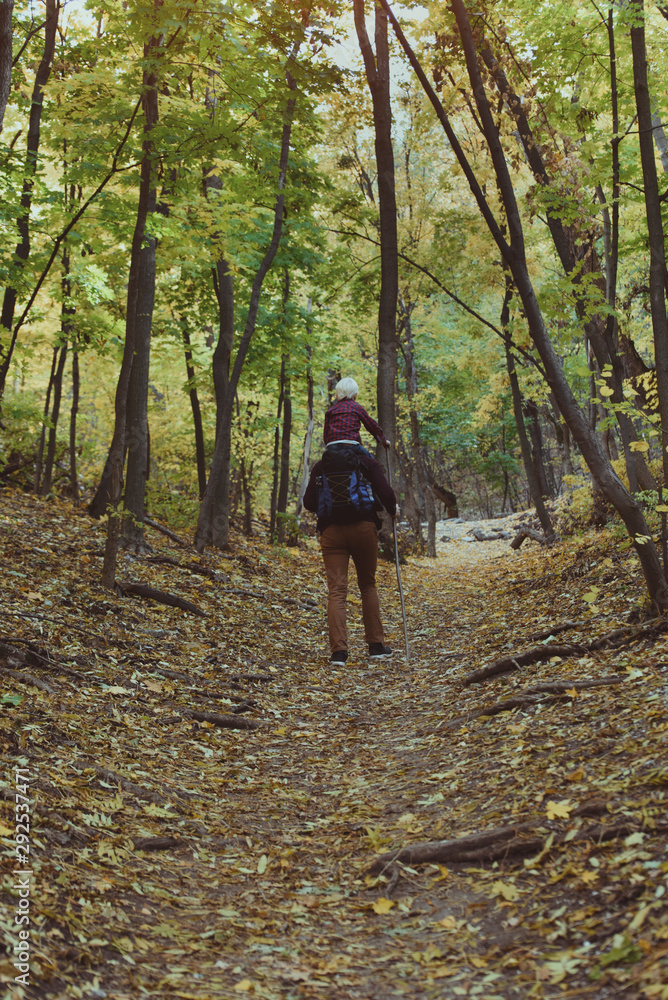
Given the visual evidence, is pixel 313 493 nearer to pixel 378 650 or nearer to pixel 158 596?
pixel 378 650

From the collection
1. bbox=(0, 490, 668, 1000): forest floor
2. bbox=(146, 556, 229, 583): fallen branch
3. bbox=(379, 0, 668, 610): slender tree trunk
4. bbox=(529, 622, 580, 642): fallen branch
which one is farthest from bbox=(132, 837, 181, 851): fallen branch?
bbox=(146, 556, 229, 583): fallen branch

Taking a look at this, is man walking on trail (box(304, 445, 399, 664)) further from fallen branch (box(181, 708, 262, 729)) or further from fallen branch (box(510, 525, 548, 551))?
fallen branch (box(510, 525, 548, 551))

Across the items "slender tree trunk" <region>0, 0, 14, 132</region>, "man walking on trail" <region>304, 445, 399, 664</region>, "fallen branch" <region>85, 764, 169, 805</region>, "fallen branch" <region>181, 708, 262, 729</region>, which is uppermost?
"slender tree trunk" <region>0, 0, 14, 132</region>

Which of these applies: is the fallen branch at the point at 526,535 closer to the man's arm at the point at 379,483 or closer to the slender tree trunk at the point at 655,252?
the man's arm at the point at 379,483

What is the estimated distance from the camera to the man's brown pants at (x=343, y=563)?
22.3 feet

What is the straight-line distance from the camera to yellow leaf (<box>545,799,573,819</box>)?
2.86 meters

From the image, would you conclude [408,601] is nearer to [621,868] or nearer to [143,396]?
[143,396]

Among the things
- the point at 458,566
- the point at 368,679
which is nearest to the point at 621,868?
the point at 368,679

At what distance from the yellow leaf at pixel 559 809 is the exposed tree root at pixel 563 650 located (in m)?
2.14

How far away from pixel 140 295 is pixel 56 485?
779 cm

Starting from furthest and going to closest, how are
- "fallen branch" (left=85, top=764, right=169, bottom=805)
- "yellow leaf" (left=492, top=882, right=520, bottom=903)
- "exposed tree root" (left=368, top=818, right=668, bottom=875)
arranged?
"fallen branch" (left=85, top=764, right=169, bottom=805) < "exposed tree root" (left=368, top=818, right=668, bottom=875) < "yellow leaf" (left=492, top=882, right=520, bottom=903)

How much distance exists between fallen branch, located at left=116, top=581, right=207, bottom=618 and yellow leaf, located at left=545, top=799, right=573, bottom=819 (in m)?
5.32

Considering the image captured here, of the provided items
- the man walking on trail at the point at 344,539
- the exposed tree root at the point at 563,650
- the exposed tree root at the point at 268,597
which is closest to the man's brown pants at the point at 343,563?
the man walking on trail at the point at 344,539

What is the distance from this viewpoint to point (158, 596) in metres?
7.60
